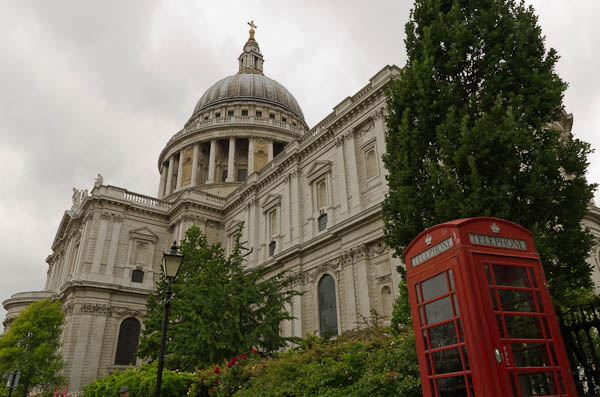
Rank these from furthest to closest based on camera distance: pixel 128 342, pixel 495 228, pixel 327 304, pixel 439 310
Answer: pixel 128 342
pixel 327 304
pixel 495 228
pixel 439 310

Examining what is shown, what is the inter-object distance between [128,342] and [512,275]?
116 ft

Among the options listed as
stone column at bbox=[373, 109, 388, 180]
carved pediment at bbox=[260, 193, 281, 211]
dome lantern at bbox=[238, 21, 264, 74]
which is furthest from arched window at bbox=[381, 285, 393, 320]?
dome lantern at bbox=[238, 21, 264, 74]

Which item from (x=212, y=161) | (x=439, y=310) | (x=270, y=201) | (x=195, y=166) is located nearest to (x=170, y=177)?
(x=195, y=166)

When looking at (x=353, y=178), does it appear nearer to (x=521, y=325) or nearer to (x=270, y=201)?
(x=270, y=201)

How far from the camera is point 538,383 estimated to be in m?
5.23

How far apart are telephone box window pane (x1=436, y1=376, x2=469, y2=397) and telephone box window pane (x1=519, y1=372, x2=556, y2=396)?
2.15ft

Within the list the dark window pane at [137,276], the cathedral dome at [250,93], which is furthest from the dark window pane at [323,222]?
the cathedral dome at [250,93]

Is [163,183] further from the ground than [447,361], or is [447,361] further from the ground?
[163,183]

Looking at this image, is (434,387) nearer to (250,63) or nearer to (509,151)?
(509,151)

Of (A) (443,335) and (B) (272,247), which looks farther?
(B) (272,247)

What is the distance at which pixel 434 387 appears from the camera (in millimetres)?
5551

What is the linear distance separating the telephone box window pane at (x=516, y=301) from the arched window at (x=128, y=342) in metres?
33.8

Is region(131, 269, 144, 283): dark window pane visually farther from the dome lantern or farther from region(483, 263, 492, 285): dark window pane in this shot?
the dome lantern

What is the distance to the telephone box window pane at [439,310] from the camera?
550cm
